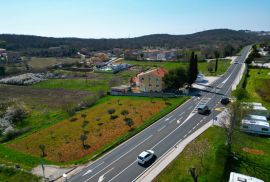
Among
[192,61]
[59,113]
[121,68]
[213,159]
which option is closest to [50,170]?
[213,159]

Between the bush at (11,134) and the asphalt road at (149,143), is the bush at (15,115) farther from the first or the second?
the asphalt road at (149,143)

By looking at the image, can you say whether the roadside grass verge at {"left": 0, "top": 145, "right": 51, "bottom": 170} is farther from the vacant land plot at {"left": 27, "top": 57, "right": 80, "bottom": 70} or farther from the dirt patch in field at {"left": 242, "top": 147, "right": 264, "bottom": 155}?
the vacant land plot at {"left": 27, "top": 57, "right": 80, "bottom": 70}

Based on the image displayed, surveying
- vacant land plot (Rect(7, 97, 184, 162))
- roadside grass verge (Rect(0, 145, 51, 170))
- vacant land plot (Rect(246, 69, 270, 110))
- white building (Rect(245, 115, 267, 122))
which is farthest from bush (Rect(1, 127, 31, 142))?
vacant land plot (Rect(246, 69, 270, 110))

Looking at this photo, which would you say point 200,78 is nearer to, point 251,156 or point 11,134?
point 251,156

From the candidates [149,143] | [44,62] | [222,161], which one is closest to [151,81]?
[149,143]

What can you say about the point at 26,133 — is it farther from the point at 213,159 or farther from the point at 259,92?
the point at 259,92

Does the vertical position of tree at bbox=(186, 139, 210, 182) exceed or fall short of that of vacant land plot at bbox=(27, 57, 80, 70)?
it exceeds it
